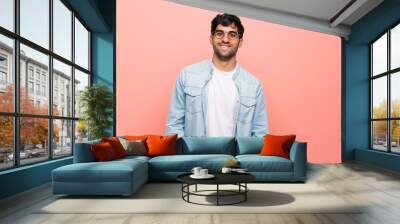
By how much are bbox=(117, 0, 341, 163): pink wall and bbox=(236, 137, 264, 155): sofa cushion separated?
1800 millimetres

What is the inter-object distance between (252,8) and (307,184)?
158 inches

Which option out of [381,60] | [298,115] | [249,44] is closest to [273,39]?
[249,44]

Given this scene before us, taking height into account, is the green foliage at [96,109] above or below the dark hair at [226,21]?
below

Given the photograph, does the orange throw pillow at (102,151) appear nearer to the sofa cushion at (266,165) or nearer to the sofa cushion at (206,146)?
the sofa cushion at (206,146)

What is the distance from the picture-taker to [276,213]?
3873mm

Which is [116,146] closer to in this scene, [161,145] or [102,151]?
[102,151]

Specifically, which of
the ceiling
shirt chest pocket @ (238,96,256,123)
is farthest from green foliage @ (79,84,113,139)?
shirt chest pocket @ (238,96,256,123)

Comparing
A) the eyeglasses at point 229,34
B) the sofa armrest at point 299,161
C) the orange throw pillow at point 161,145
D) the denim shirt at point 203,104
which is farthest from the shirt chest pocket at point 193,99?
the sofa armrest at point 299,161

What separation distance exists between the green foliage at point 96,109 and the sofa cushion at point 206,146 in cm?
181

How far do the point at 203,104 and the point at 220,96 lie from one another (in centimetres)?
39

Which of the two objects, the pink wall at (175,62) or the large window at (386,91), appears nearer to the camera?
the large window at (386,91)

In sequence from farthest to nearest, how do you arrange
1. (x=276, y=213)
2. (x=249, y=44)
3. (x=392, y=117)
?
(x=249, y=44)
(x=392, y=117)
(x=276, y=213)

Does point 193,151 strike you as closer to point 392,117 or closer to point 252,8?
point 252,8

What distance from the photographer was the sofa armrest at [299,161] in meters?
5.80
